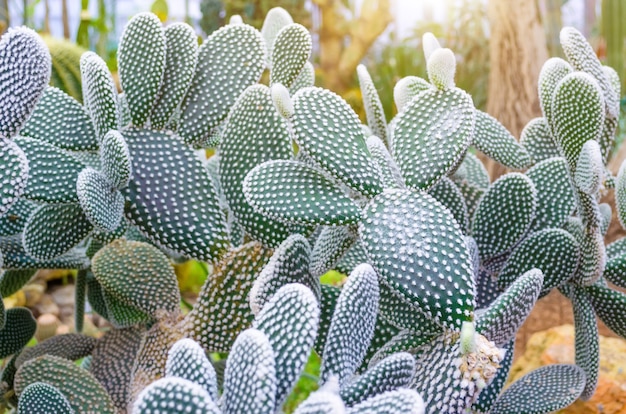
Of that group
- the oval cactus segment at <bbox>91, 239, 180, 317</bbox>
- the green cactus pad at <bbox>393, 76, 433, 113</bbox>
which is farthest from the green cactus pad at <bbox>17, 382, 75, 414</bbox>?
the green cactus pad at <bbox>393, 76, 433, 113</bbox>

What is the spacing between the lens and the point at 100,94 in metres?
0.78

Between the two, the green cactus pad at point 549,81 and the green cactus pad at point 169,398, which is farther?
the green cactus pad at point 549,81

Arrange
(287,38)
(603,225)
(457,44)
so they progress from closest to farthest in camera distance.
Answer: (287,38)
(603,225)
(457,44)

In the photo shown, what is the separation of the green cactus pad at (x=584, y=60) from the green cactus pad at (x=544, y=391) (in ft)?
1.27

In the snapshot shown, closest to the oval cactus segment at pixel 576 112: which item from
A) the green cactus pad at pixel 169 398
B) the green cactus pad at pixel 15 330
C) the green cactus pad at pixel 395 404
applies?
the green cactus pad at pixel 395 404

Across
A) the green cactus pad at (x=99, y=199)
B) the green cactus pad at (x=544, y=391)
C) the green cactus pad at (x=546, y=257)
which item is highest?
the green cactus pad at (x=99, y=199)

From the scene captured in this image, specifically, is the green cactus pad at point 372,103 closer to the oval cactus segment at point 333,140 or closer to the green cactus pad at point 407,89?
the green cactus pad at point 407,89

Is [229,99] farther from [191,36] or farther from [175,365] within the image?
[175,365]

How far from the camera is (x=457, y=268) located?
2.11ft

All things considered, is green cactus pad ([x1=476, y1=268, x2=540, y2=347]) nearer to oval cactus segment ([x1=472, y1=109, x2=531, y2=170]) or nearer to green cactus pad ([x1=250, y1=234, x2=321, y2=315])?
green cactus pad ([x1=250, y1=234, x2=321, y2=315])

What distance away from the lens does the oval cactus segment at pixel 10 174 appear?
612mm

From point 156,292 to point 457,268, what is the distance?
41 cm

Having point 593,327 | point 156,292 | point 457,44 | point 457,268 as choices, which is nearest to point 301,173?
point 457,268

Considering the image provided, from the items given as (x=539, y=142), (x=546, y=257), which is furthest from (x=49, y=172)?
(x=539, y=142)
